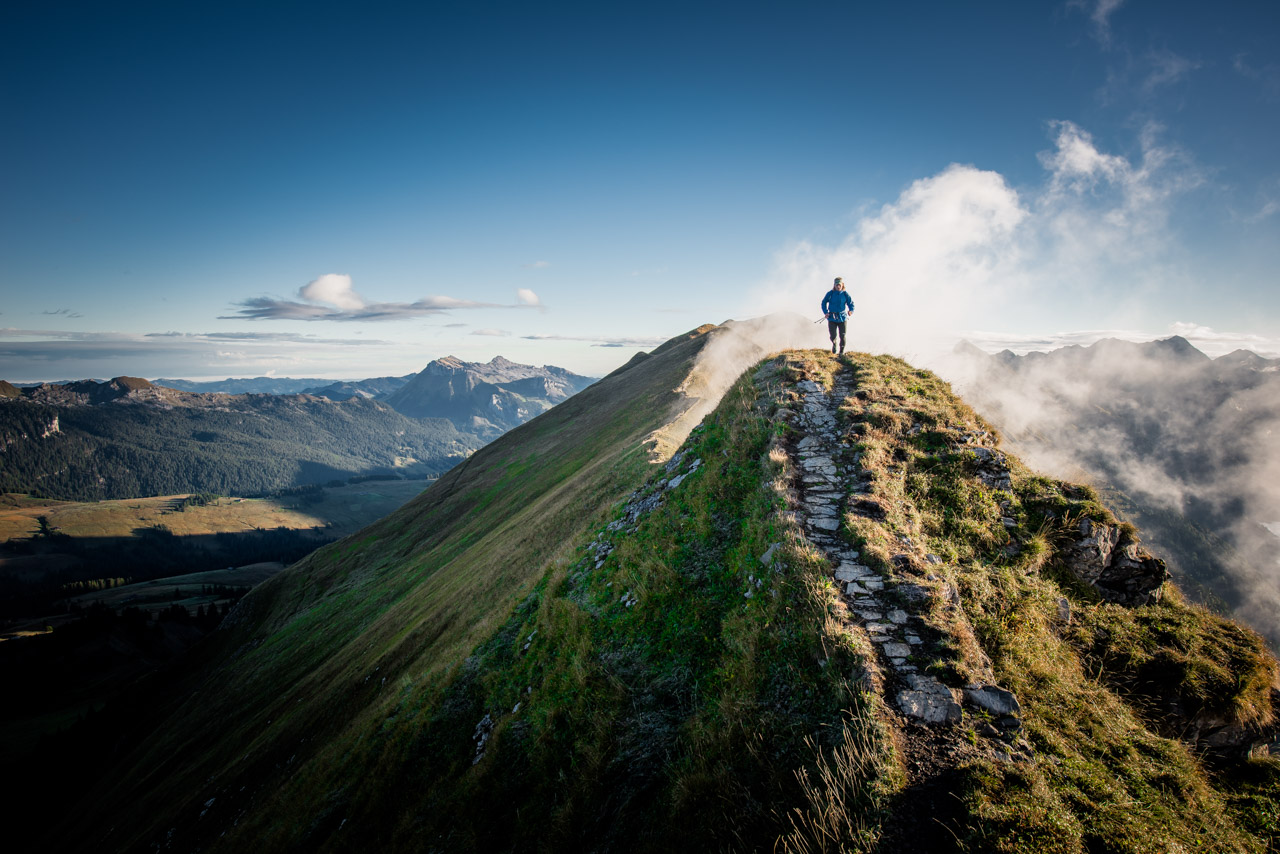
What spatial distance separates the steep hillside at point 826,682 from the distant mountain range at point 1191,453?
11458cm

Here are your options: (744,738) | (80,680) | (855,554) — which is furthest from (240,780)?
(80,680)

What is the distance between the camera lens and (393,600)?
5000 cm

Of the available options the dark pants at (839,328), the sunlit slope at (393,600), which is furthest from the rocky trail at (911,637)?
the sunlit slope at (393,600)

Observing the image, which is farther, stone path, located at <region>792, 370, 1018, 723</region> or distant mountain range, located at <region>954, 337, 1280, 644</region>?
distant mountain range, located at <region>954, 337, 1280, 644</region>

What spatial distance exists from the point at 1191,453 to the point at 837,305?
233 m

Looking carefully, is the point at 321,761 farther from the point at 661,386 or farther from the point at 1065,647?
the point at 661,386

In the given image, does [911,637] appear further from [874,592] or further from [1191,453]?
[1191,453]

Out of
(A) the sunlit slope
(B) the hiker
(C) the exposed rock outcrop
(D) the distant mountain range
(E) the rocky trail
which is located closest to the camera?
(E) the rocky trail

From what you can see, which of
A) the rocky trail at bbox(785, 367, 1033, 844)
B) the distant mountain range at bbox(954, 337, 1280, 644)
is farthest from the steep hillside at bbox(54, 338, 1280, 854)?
the distant mountain range at bbox(954, 337, 1280, 644)

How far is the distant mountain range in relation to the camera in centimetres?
11719

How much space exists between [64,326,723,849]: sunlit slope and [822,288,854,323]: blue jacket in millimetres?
13663

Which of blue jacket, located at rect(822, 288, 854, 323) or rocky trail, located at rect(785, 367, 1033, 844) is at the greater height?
blue jacket, located at rect(822, 288, 854, 323)

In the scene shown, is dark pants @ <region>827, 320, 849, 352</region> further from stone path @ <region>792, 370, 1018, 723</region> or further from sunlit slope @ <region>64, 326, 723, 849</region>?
sunlit slope @ <region>64, 326, 723, 849</region>

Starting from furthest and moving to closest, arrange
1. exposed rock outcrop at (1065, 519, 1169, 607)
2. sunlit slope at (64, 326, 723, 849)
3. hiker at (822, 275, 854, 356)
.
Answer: sunlit slope at (64, 326, 723, 849) < hiker at (822, 275, 854, 356) < exposed rock outcrop at (1065, 519, 1169, 607)
